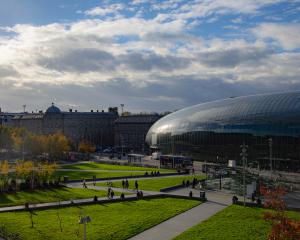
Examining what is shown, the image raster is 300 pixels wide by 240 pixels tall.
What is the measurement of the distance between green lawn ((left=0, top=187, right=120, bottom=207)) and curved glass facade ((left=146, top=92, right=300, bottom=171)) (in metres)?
33.3

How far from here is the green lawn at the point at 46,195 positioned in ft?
165

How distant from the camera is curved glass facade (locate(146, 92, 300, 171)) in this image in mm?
86625

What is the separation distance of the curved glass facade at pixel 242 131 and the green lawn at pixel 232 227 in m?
34.2

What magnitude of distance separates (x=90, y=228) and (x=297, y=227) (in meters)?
18.3

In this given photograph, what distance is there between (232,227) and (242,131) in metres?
60.7

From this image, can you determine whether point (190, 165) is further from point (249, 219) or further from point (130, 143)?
point (130, 143)

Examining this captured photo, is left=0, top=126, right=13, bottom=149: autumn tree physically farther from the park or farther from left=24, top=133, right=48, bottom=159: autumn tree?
the park

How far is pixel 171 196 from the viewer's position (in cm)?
5231

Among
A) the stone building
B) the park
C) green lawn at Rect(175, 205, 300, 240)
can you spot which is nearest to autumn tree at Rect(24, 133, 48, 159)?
the park

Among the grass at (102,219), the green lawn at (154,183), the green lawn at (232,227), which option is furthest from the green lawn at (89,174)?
the green lawn at (232,227)

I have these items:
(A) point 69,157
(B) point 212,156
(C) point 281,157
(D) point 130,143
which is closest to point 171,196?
(C) point 281,157

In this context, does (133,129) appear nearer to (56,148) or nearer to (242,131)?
(56,148)

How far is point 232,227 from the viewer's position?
3628 cm

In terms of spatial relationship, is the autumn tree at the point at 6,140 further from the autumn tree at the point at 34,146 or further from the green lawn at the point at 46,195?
the green lawn at the point at 46,195
